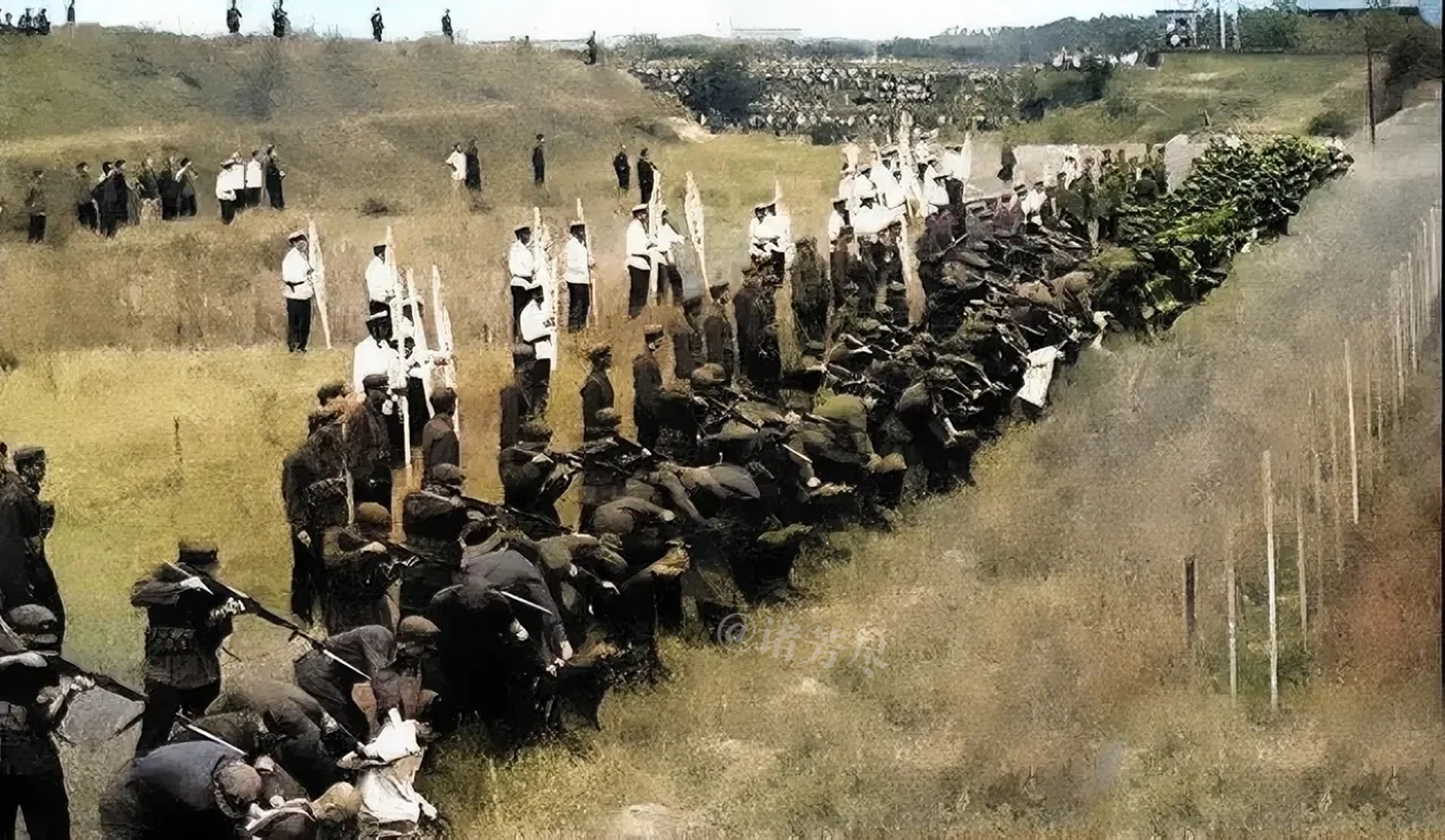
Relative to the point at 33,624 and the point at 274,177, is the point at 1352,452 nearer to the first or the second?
the point at 274,177

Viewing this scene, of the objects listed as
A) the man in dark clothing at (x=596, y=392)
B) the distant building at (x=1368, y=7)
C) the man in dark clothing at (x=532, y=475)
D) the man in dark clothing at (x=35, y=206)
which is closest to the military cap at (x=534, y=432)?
the man in dark clothing at (x=532, y=475)

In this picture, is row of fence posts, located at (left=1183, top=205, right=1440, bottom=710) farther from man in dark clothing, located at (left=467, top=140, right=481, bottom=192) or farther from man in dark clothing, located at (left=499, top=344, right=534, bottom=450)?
man in dark clothing, located at (left=467, top=140, right=481, bottom=192)

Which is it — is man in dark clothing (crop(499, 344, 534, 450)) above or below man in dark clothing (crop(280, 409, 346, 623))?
above

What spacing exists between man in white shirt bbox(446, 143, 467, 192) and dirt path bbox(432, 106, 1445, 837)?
225cm

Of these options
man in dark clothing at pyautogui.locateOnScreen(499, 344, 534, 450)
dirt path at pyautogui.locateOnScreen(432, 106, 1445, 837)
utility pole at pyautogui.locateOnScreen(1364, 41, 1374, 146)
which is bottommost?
dirt path at pyautogui.locateOnScreen(432, 106, 1445, 837)

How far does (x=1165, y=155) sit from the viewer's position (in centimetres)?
905

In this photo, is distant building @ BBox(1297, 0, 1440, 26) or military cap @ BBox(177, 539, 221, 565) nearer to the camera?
military cap @ BBox(177, 539, 221, 565)

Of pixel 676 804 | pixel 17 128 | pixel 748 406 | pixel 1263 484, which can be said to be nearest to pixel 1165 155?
pixel 1263 484

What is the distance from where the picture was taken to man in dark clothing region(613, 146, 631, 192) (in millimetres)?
8055

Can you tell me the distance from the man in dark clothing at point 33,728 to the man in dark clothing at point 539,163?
2942 mm

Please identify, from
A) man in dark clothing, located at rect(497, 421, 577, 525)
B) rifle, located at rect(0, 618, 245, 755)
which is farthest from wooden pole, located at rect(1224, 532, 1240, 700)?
rifle, located at rect(0, 618, 245, 755)

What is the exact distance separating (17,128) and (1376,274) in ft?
19.9

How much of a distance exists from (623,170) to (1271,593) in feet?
11.4

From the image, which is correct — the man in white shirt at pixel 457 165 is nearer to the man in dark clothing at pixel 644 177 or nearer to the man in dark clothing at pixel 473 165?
the man in dark clothing at pixel 473 165
